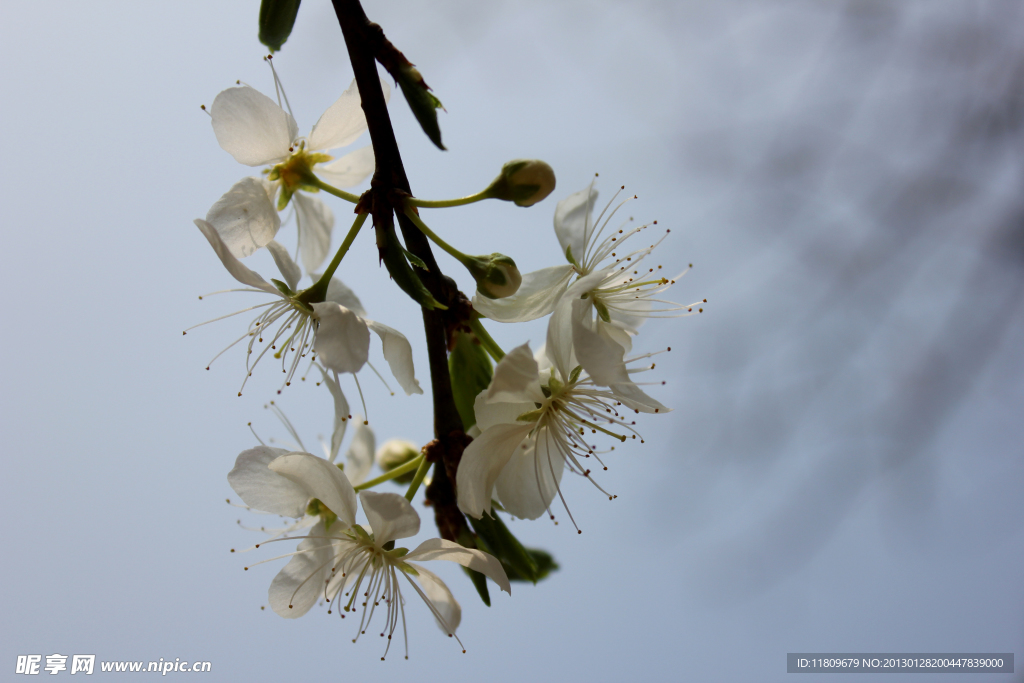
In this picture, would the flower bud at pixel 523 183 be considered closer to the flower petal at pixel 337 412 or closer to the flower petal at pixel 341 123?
the flower petal at pixel 341 123

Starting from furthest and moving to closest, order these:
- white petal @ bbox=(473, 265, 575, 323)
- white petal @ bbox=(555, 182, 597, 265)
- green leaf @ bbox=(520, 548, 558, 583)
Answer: green leaf @ bbox=(520, 548, 558, 583) < white petal @ bbox=(555, 182, 597, 265) < white petal @ bbox=(473, 265, 575, 323)

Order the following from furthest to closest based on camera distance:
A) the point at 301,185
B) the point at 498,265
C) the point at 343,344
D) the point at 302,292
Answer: the point at 301,185
the point at 302,292
the point at 498,265
the point at 343,344

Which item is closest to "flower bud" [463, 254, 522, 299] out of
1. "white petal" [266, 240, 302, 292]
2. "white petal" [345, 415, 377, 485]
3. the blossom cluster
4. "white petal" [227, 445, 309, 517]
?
the blossom cluster

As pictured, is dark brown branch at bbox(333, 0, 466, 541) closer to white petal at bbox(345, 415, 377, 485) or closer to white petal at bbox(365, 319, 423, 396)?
white petal at bbox(365, 319, 423, 396)

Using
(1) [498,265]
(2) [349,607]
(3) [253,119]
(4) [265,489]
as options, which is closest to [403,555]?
(2) [349,607]

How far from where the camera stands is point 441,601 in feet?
3.99

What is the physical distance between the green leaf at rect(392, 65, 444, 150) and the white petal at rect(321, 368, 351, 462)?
474 millimetres

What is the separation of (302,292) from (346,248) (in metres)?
0.16

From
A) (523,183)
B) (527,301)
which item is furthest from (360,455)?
(523,183)

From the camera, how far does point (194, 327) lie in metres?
1.30

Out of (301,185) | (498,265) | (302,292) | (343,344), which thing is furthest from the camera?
(301,185)

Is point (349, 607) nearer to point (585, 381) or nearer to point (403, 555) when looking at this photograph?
point (403, 555)

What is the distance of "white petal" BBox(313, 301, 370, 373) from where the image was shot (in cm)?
99

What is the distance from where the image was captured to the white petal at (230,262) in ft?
3.24
